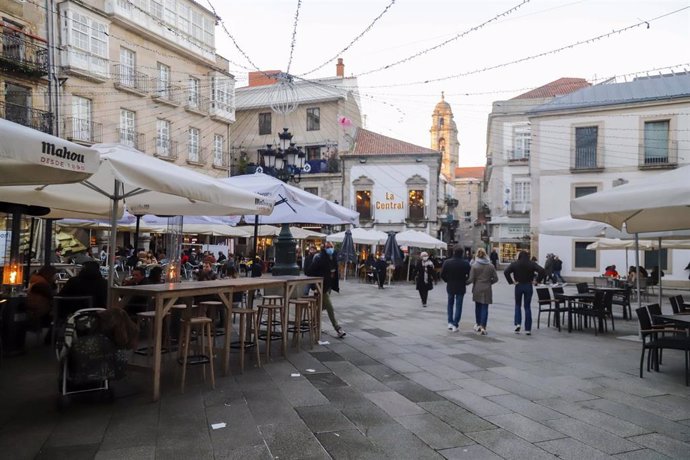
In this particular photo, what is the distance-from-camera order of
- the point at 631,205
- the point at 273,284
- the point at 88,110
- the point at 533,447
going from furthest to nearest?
the point at 88,110 → the point at 273,284 → the point at 631,205 → the point at 533,447

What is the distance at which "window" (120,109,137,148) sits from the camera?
22.6 m

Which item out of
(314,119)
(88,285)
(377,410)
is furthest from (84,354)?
(314,119)

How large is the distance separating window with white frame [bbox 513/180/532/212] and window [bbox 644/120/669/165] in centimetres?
715

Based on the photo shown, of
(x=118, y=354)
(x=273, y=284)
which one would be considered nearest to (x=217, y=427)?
(x=118, y=354)

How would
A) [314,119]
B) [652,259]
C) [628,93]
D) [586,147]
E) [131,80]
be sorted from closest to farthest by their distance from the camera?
[131,80], [652,259], [628,93], [586,147], [314,119]

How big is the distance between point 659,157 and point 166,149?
24861 millimetres

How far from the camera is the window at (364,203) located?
114 feet

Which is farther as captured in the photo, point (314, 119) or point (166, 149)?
point (314, 119)

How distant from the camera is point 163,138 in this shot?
2484cm

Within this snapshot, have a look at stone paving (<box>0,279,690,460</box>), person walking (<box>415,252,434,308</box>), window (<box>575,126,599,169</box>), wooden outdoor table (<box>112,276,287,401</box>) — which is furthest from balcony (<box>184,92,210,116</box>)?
wooden outdoor table (<box>112,276,287,401</box>)

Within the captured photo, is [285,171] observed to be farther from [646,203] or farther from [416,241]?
[416,241]

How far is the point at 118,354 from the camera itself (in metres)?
4.65

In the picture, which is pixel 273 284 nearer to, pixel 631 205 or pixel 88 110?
pixel 631 205

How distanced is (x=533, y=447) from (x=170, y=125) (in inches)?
979
